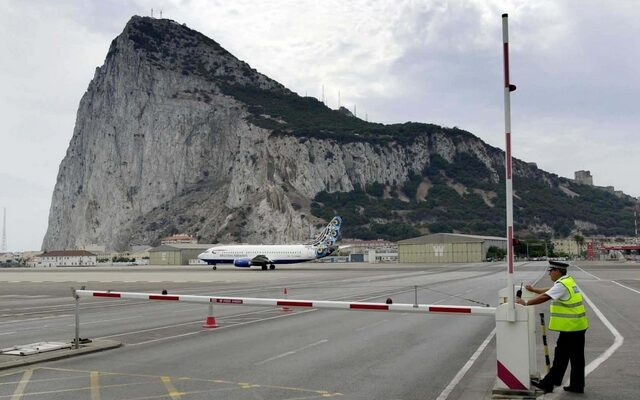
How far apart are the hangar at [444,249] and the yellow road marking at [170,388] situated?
364 ft

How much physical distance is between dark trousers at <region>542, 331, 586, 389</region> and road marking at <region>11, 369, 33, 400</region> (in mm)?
→ 7669

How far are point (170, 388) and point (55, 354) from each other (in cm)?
423

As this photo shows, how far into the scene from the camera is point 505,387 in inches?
Result: 358

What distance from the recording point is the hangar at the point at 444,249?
11769 centimetres

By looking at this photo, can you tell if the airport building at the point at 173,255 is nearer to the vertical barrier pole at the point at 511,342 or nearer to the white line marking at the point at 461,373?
the white line marking at the point at 461,373

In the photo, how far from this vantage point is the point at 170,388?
9617 millimetres

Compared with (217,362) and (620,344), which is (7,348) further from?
(620,344)

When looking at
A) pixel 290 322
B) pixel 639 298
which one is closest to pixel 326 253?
pixel 639 298

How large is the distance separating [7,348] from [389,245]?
609 ft

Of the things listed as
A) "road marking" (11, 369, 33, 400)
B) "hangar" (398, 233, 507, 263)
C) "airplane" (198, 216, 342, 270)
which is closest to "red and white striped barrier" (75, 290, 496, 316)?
"road marking" (11, 369, 33, 400)

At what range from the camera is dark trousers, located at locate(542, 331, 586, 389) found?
362 inches

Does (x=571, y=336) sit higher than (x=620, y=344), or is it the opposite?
(x=571, y=336)

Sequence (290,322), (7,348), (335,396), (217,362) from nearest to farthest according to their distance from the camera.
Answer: (335,396)
(217,362)
(7,348)
(290,322)

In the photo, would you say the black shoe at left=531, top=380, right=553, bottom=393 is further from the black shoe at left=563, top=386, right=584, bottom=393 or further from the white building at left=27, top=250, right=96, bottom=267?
the white building at left=27, top=250, right=96, bottom=267
